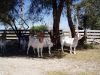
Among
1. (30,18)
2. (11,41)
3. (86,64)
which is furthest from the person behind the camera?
(11,41)

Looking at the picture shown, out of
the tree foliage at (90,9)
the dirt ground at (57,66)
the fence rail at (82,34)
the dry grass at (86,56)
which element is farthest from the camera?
the fence rail at (82,34)

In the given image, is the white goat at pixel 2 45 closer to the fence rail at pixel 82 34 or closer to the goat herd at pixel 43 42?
the goat herd at pixel 43 42

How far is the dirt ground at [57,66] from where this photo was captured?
14469mm

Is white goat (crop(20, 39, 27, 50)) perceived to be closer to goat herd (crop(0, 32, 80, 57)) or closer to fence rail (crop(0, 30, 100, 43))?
goat herd (crop(0, 32, 80, 57))

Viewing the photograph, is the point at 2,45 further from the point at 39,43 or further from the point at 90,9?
the point at 90,9

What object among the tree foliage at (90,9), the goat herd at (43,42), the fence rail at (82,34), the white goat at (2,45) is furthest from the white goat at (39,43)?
the fence rail at (82,34)

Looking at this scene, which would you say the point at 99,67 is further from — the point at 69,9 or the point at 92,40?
the point at 92,40

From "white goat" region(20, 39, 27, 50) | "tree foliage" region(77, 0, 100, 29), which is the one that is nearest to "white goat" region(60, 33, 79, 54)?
"tree foliage" region(77, 0, 100, 29)

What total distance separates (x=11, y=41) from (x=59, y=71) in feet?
38.0

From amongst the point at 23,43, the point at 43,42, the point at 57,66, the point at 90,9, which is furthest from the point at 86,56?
the point at 23,43

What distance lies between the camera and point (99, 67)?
16156 millimetres

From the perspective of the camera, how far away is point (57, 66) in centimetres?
1631

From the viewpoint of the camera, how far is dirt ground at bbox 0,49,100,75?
14.5m

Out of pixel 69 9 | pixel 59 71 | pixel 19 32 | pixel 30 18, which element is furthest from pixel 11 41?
pixel 59 71
